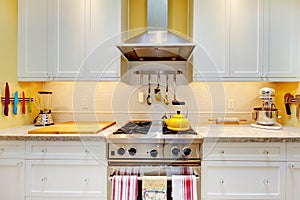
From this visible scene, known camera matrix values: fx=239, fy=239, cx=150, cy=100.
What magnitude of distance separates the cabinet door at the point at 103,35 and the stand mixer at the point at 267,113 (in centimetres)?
138

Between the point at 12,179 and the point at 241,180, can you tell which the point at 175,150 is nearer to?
the point at 241,180

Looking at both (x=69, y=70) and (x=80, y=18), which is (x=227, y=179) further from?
(x=80, y=18)

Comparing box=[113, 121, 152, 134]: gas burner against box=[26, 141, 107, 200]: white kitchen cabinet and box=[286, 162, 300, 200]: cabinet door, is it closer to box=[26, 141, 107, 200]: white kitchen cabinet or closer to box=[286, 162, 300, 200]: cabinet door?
box=[26, 141, 107, 200]: white kitchen cabinet

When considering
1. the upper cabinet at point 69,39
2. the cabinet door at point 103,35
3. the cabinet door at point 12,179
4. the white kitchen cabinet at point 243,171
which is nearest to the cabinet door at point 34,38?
the upper cabinet at point 69,39

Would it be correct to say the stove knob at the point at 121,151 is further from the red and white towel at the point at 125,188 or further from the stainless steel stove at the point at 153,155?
the red and white towel at the point at 125,188

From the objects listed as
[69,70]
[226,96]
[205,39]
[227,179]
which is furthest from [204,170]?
[69,70]

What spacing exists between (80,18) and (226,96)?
1.63 metres

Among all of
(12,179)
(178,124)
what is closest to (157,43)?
(178,124)

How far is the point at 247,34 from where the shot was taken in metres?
2.16

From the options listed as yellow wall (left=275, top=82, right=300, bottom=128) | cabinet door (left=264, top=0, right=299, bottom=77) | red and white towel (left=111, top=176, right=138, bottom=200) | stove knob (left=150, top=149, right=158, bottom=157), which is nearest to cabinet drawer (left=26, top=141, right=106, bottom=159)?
red and white towel (left=111, top=176, right=138, bottom=200)

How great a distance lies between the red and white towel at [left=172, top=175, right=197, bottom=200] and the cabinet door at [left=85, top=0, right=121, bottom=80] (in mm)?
1077

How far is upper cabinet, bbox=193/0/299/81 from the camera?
215 cm

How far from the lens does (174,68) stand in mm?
2502

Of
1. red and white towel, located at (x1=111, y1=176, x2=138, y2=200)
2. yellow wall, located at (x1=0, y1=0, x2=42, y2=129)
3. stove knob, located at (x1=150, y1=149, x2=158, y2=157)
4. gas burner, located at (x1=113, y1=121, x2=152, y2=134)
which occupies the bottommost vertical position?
red and white towel, located at (x1=111, y1=176, x2=138, y2=200)
